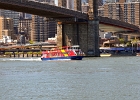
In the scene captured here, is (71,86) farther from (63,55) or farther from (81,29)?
(81,29)

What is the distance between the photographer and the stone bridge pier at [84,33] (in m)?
101

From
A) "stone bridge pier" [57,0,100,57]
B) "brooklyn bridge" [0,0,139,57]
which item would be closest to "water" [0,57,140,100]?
"brooklyn bridge" [0,0,139,57]

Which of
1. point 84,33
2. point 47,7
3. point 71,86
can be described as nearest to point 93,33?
point 84,33

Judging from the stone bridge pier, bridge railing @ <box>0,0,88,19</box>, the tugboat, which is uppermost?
bridge railing @ <box>0,0,88,19</box>

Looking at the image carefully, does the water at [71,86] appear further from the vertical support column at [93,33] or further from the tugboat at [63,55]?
the vertical support column at [93,33]

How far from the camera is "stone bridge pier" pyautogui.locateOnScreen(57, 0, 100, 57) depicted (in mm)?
100812

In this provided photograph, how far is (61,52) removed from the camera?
80062mm

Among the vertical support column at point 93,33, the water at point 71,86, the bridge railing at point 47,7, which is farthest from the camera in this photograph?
the vertical support column at point 93,33

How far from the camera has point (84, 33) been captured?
102 metres

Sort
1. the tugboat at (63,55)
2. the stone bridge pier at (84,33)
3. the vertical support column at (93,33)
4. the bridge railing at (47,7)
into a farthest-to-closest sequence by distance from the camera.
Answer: the stone bridge pier at (84,33), the vertical support column at (93,33), the bridge railing at (47,7), the tugboat at (63,55)

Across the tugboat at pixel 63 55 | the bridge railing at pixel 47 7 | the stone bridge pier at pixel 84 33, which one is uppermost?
the bridge railing at pixel 47 7

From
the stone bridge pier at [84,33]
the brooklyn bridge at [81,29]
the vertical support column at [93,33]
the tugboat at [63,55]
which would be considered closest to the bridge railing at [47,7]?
the brooklyn bridge at [81,29]

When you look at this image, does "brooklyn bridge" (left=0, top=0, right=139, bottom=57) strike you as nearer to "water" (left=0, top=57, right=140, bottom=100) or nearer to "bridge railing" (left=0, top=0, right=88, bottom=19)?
"bridge railing" (left=0, top=0, right=88, bottom=19)

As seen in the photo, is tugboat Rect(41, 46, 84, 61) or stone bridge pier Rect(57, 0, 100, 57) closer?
tugboat Rect(41, 46, 84, 61)
